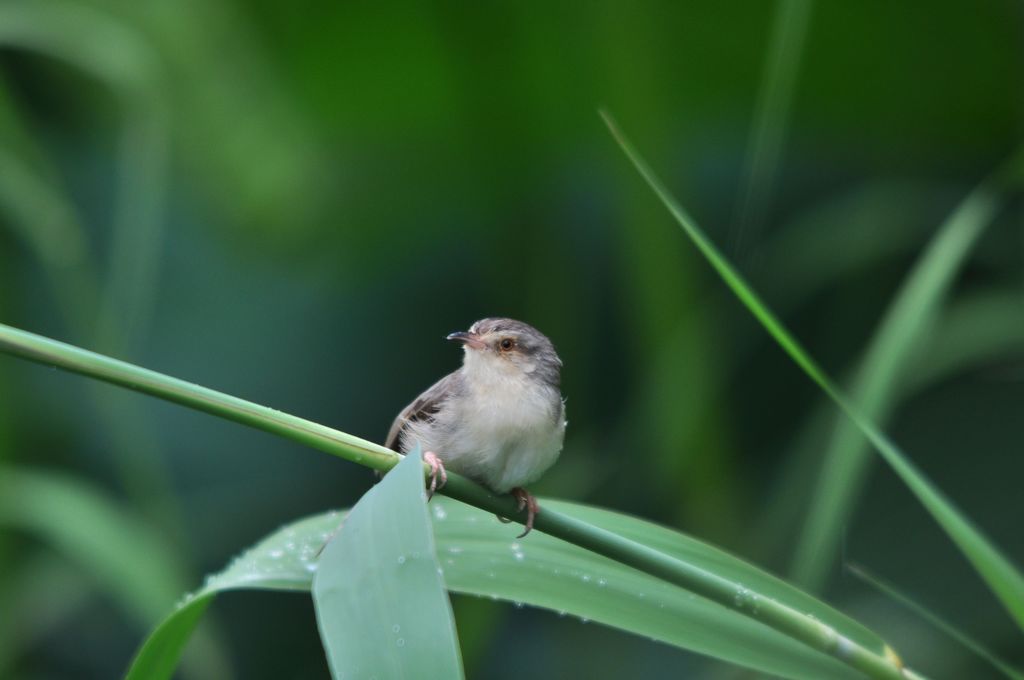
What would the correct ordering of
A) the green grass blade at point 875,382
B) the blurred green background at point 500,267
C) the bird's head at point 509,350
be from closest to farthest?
the green grass blade at point 875,382 → the bird's head at point 509,350 → the blurred green background at point 500,267

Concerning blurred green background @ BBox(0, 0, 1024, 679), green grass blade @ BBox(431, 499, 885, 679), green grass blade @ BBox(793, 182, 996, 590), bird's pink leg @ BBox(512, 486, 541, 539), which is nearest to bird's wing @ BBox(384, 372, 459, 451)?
bird's pink leg @ BBox(512, 486, 541, 539)

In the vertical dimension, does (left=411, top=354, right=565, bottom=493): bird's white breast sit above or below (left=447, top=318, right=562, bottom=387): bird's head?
below

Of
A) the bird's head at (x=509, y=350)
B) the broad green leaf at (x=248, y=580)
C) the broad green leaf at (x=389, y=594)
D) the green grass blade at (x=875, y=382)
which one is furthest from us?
the bird's head at (x=509, y=350)

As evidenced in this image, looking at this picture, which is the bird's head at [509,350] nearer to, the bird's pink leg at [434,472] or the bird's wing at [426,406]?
the bird's wing at [426,406]

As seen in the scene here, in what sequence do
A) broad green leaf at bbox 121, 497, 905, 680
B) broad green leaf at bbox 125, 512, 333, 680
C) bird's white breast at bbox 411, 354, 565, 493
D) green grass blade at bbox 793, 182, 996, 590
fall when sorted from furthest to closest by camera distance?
green grass blade at bbox 793, 182, 996, 590 < bird's white breast at bbox 411, 354, 565, 493 < broad green leaf at bbox 121, 497, 905, 680 < broad green leaf at bbox 125, 512, 333, 680

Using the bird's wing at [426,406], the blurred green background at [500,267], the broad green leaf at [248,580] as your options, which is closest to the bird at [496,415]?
the bird's wing at [426,406]

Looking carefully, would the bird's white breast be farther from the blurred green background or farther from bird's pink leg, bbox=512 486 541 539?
the blurred green background

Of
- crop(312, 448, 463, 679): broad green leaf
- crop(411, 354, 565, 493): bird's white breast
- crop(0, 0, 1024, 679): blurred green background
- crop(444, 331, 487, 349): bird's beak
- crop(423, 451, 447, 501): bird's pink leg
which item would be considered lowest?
crop(312, 448, 463, 679): broad green leaf

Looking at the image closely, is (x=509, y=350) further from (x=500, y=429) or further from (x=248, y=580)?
(x=248, y=580)

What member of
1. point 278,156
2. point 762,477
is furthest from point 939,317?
point 278,156
